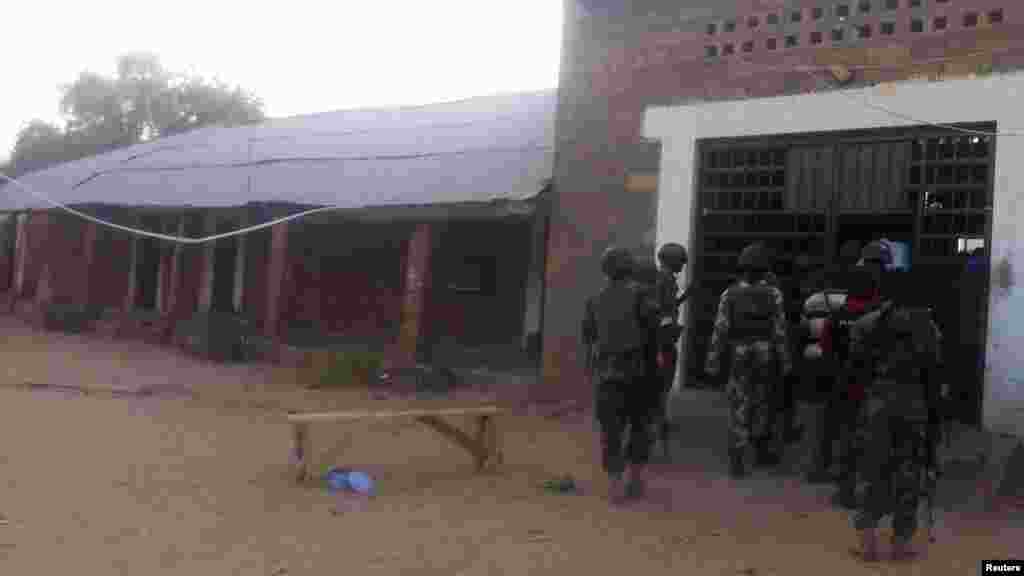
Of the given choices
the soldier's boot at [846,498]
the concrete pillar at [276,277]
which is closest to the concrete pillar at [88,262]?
the concrete pillar at [276,277]

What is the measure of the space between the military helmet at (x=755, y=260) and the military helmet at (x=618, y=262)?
91cm

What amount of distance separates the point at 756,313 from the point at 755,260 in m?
0.35

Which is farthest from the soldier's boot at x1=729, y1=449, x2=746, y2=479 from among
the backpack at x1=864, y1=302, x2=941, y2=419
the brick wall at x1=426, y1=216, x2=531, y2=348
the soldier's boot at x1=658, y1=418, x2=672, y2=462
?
the brick wall at x1=426, y1=216, x2=531, y2=348

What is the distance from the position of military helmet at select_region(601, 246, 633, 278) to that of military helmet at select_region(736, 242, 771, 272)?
91cm

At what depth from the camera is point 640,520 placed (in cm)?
552

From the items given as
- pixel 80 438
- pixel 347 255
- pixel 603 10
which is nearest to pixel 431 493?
pixel 80 438

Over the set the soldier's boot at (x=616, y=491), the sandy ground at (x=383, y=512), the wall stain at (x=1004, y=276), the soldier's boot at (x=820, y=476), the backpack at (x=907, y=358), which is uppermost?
the wall stain at (x=1004, y=276)

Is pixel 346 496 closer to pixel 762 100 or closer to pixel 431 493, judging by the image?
pixel 431 493

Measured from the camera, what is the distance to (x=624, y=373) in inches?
233

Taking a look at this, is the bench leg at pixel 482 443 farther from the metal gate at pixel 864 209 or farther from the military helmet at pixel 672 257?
the metal gate at pixel 864 209

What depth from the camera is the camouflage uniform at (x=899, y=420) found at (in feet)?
15.1

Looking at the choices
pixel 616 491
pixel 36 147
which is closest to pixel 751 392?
pixel 616 491

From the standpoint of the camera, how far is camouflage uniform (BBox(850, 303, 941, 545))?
4.61m

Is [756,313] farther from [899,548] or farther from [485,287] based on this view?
[485,287]
